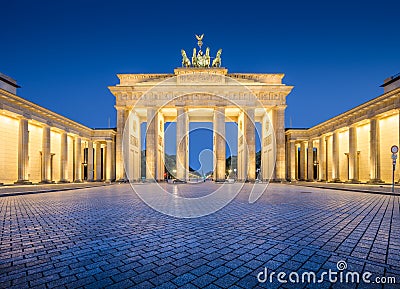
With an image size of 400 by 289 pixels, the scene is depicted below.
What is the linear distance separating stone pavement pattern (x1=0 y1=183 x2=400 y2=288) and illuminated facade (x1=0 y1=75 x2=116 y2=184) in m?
21.7

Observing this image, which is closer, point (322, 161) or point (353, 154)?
point (353, 154)

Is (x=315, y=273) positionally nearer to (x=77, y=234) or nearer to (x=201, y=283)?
(x=201, y=283)

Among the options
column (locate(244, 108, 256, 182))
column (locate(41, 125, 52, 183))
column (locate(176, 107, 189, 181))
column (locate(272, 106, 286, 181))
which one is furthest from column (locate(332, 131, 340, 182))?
column (locate(41, 125, 52, 183))

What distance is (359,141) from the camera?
32.2 metres

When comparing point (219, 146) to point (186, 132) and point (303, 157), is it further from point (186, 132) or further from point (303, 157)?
point (303, 157)

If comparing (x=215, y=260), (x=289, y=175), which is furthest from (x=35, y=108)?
(x=289, y=175)

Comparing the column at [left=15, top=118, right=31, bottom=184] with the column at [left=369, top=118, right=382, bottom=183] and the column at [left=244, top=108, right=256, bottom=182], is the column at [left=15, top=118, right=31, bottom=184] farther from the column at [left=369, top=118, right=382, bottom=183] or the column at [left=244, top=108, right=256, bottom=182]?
the column at [left=369, top=118, right=382, bottom=183]

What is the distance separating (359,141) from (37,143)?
143 feet

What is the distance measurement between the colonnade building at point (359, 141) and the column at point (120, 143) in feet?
87.5

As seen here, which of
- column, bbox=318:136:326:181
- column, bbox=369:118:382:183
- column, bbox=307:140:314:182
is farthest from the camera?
column, bbox=307:140:314:182

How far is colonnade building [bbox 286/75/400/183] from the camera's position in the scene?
2392 cm

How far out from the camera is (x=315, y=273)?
3.21 meters

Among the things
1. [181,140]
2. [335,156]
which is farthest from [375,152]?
[181,140]

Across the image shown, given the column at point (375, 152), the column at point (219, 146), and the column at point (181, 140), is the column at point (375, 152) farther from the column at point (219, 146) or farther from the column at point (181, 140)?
the column at point (181, 140)
